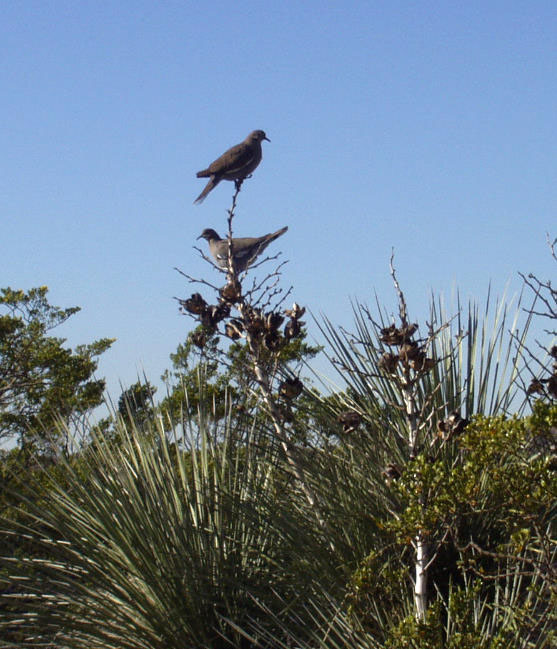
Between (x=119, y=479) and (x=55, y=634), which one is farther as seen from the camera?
(x=119, y=479)

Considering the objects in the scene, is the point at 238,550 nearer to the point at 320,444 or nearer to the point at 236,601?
the point at 236,601

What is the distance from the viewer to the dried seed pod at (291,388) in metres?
3.29

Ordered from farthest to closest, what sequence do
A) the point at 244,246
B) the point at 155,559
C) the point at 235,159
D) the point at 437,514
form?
the point at 244,246, the point at 235,159, the point at 155,559, the point at 437,514

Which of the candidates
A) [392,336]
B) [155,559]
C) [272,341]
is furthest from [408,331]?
[155,559]

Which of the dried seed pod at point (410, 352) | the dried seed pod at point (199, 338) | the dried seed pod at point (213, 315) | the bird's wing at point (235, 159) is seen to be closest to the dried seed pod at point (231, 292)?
the dried seed pod at point (213, 315)

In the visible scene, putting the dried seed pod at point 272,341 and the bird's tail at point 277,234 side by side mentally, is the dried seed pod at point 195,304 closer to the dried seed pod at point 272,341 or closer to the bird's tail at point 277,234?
the dried seed pod at point 272,341

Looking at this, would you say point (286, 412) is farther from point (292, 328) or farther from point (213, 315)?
point (213, 315)

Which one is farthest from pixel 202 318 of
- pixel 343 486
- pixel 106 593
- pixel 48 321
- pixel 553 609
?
pixel 48 321

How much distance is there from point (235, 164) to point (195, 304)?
134 inches

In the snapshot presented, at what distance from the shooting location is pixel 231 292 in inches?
137

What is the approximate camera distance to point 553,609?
8.30 feet

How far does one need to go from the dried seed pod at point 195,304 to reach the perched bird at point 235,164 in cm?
297

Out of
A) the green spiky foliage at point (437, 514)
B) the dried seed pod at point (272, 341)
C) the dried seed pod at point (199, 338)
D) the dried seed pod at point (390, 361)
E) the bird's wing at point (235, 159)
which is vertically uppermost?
the bird's wing at point (235, 159)

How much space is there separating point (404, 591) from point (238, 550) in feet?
2.45
